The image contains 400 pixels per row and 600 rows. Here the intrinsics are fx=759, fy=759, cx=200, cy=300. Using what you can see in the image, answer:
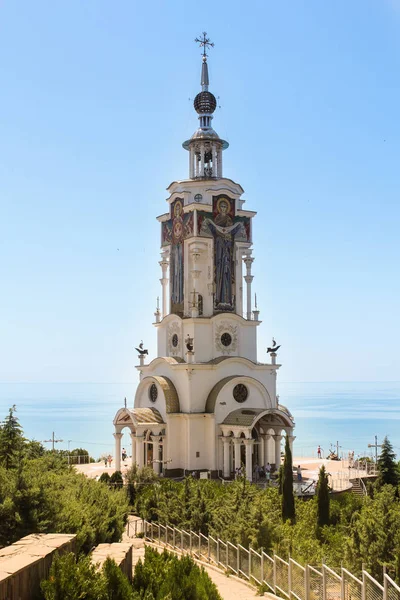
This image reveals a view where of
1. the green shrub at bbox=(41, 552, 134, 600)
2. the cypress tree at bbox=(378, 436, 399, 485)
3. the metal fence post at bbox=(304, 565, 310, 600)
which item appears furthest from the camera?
the cypress tree at bbox=(378, 436, 399, 485)

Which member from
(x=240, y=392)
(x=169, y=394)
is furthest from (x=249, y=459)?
(x=169, y=394)

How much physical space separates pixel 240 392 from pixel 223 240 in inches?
311

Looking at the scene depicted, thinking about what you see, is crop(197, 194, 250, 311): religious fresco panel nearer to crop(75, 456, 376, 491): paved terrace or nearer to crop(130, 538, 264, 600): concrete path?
crop(75, 456, 376, 491): paved terrace

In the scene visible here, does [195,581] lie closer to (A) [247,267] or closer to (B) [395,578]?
(B) [395,578]

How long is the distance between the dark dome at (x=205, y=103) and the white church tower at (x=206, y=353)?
0.06m

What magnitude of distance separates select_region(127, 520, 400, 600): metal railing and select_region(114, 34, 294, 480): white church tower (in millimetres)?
13012

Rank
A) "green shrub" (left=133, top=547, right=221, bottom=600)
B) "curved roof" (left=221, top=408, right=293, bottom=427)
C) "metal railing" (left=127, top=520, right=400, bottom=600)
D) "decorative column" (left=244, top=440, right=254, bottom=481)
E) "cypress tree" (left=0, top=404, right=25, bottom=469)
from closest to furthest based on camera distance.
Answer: "metal railing" (left=127, top=520, right=400, bottom=600), "green shrub" (left=133, top=547, right=221, bottom=600), "cypress tree" (left=0, top=404, right=25, bottom=469), "decorative column" (left=244, top=440, right=254, bottom=481), "curved roof" (left=221, top=408, right=293, bottom=427)

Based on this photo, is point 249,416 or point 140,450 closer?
point 249,416

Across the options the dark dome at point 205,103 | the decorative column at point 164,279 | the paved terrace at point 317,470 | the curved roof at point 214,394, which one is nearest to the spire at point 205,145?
the dark dome at point 205,103

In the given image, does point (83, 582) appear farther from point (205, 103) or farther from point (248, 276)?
point (205, 103)

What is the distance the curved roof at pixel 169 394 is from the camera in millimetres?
37219

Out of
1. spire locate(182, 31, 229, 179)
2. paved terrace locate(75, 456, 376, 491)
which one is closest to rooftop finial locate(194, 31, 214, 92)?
spire locate(182, 31, 229, 179)

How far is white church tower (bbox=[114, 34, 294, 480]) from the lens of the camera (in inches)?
1443

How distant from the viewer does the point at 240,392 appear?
37.5 meters
